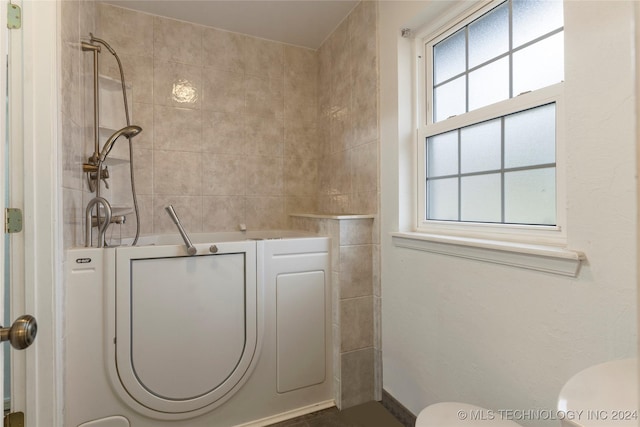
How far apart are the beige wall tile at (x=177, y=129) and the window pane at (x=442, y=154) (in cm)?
158

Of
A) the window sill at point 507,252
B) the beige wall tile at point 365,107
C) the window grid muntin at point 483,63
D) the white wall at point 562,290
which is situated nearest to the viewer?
the white wall at point 562,290

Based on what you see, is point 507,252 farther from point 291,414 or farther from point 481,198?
point 291,414

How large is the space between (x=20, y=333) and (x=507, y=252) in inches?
54.1

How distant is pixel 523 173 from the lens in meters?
1.23

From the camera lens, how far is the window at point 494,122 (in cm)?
114

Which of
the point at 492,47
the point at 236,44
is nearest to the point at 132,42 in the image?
the point at 236,44

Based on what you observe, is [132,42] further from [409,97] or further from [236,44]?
[409,97]

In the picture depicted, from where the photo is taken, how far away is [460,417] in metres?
1.09

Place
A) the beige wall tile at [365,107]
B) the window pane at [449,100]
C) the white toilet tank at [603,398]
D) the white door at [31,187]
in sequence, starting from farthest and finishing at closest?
the beige wall tile at [365,107]
the window pane at [449,100]
the white door at [31,187]
the white toilet tank at [603,398]

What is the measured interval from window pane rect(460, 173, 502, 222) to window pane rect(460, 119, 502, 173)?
5cm

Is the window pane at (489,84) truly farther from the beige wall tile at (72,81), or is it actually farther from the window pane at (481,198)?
the beige wall tile at (72,81)

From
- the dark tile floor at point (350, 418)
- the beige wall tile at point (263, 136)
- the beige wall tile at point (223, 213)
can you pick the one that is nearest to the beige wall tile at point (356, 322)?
the dark tile floor at point (350, 418)

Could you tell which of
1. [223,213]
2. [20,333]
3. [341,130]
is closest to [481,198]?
[341,130]

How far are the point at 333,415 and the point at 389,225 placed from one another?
1.07 m
